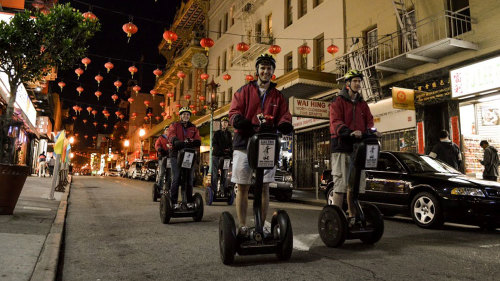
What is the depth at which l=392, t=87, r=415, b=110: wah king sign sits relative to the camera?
13.0 m

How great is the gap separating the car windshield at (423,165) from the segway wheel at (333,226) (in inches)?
144

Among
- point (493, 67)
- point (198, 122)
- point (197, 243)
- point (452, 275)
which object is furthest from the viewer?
point (198, 122)

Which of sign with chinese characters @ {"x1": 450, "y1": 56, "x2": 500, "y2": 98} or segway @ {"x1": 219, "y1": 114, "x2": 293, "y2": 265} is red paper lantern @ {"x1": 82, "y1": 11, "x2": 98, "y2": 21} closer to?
segway @ {"x1": 219, "y1": 114, "x2": 293, "y2": 265}

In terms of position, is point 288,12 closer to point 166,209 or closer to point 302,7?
point 302,7

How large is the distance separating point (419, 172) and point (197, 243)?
196 inches

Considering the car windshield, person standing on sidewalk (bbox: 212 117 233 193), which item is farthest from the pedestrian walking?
person standing on sidewalk (bbox: 212 117 233 193)

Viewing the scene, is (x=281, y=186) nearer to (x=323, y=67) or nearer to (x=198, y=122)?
(x=323, y=67)

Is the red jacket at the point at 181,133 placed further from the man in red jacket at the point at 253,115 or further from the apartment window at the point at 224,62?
the apartment window at the point at 224,62

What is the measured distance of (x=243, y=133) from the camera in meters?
3.84

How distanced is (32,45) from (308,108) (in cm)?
1059

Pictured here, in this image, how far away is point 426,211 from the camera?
6.81 meters

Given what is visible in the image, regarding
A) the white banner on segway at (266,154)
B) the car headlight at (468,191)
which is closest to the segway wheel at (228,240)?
the white banner on segway at (266,154)

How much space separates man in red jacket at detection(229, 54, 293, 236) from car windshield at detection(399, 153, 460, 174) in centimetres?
473

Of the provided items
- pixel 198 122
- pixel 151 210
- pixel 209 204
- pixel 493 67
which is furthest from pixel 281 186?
pixel 198 122
